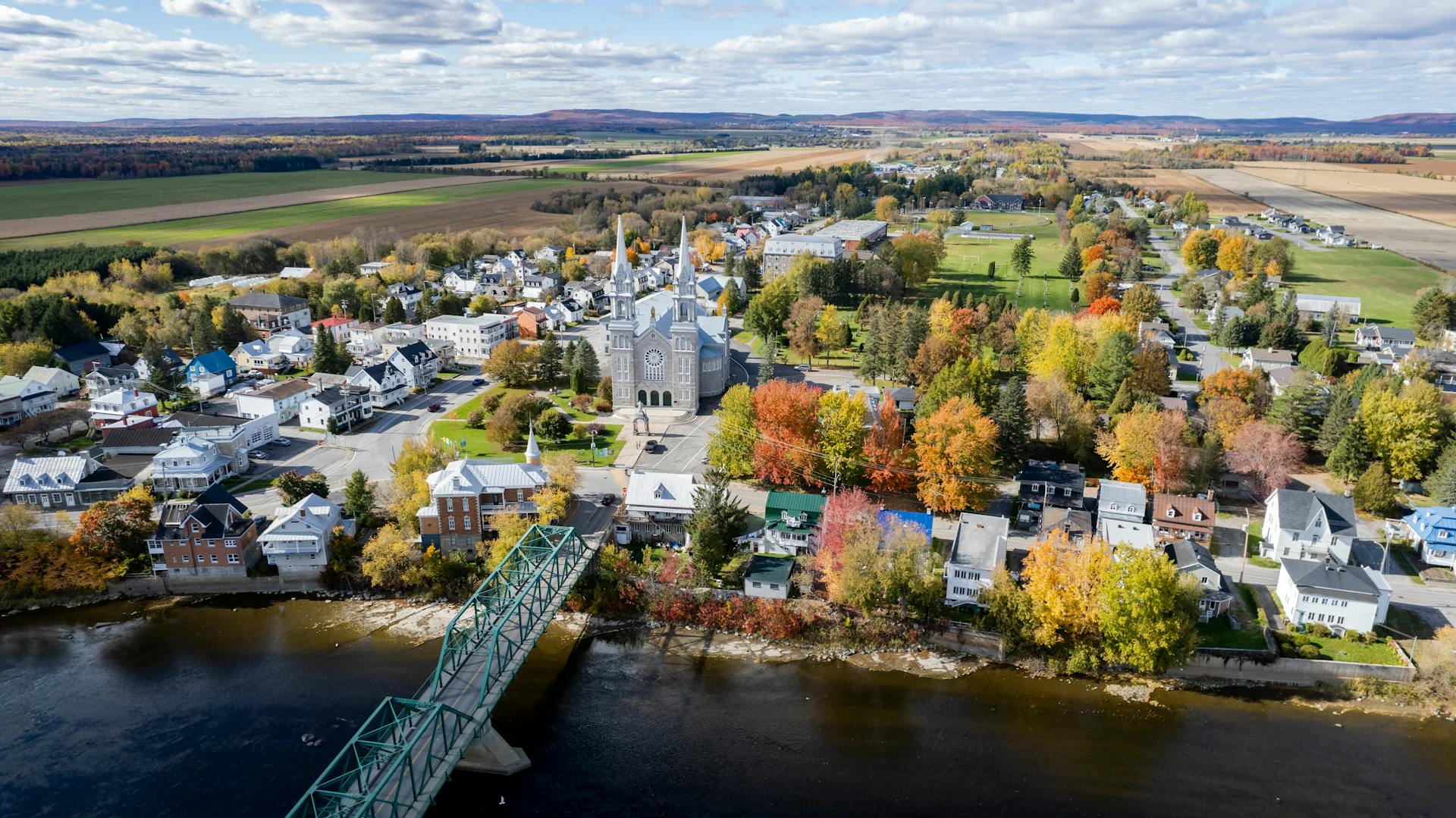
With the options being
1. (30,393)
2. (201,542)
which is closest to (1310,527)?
(201,542)

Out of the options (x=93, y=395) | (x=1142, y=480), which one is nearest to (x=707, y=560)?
(x=1142, y=480)

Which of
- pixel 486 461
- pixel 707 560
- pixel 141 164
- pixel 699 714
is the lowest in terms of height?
pixel 699 714

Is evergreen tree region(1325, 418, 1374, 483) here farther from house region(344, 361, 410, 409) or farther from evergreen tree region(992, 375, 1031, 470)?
house region(344, 361, 410, 409)

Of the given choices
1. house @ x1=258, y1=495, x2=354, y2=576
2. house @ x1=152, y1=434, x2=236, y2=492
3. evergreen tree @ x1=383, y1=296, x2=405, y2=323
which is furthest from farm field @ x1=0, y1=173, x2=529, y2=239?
house @ x1=258, y1=495, x2=354, y2=576

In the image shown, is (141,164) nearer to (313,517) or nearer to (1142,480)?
(313,517)

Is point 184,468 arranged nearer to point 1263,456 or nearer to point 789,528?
point 789,528
